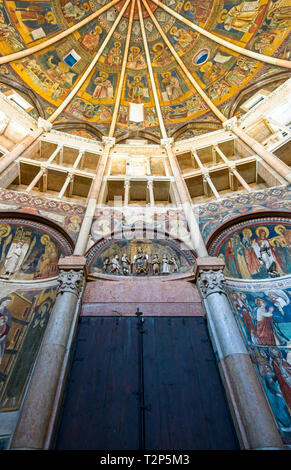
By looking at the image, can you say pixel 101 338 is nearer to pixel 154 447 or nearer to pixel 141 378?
pixel 141 378

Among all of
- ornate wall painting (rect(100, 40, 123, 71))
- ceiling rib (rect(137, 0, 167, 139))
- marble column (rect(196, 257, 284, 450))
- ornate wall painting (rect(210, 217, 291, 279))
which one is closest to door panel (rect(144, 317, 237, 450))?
marble column (rect(196, 257, 284, 450))

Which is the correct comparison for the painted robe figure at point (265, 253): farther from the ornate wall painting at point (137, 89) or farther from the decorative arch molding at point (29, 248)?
the ornate wall painting at point (137, 89)

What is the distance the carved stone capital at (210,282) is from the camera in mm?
7258

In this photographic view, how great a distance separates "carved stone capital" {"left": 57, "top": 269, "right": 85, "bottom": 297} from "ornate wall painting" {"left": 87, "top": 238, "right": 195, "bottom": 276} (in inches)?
31.2

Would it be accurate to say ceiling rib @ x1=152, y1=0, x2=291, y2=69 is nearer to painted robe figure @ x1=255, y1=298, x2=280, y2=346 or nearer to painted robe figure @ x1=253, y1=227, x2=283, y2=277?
painted robe figure @ x1=253, y1=227, x2=283, y2=277

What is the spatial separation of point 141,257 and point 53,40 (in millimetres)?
16029

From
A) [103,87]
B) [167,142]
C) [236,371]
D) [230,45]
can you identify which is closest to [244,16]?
[230,45]

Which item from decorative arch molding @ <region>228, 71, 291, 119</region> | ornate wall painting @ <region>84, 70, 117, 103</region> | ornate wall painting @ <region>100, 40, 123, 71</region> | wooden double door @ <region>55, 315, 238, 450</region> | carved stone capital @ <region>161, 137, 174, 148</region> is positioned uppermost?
ornate wall painting @ <region>100, 40, 123, 71</region>

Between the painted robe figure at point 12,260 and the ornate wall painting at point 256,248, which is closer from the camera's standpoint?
the painted robe figure at point 12,260

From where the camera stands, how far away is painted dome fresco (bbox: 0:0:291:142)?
1584 cm

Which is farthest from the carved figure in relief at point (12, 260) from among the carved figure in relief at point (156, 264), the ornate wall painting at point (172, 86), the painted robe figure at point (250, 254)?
the ornate wall painting at point (172, 86)

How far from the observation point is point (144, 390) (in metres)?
5.71

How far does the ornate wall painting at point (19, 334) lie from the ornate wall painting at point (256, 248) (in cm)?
541
